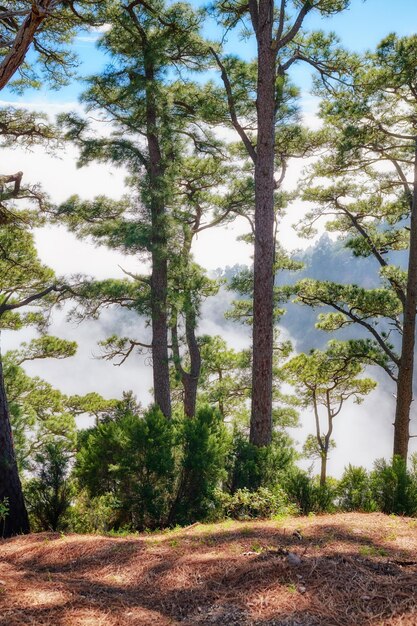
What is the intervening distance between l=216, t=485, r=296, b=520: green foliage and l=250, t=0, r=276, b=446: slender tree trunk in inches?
99.8

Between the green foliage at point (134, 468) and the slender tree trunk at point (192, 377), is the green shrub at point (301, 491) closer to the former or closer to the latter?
the green foliage at point (134, 468)

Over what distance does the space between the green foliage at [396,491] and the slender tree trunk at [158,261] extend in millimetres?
5627

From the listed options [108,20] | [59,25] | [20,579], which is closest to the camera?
[20,579]

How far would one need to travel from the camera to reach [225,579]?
123 inches

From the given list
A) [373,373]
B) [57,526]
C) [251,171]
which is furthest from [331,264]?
[57,526]

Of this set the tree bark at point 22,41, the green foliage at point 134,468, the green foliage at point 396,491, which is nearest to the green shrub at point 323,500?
the green foliage at point 396,491

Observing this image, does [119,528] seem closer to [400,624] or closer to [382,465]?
[382,465]

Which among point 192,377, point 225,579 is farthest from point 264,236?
point 192,377

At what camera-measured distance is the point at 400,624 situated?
2398 millimetres

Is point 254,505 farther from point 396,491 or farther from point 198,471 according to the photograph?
point 396,491

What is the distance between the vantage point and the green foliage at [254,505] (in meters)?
5.87

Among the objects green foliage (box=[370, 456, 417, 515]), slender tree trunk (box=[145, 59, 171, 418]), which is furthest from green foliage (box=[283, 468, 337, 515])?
slender tree trunk (box=[145, 59, 171, 418])

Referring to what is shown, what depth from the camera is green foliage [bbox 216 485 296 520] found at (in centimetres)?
587

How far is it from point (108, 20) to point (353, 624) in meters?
11.5
